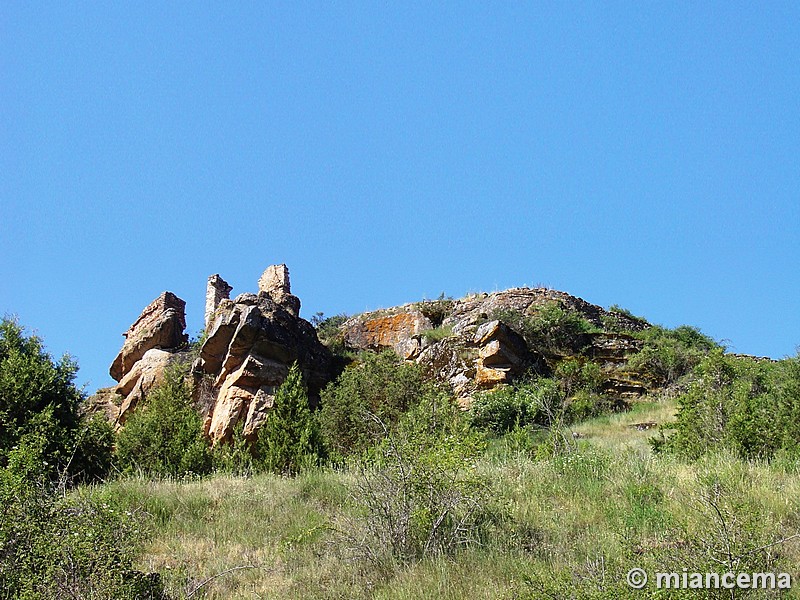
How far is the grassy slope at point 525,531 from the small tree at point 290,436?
14.9 feet

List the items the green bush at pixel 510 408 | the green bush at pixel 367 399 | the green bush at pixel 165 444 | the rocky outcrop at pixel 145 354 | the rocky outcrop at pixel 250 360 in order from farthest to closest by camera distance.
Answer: the rocky outcrop at pixel 145 354 → the rocky outcrop at pixel 250 360 → the green bush at pixel 510 408 → the green bush at pixel 367 399 → the green bush at pixel 165 444

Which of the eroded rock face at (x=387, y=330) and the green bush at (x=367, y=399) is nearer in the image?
the green bush at (x=367, y=399)

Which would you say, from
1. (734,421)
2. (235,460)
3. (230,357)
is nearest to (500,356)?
(230,357)

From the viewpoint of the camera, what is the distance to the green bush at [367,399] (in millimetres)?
18859

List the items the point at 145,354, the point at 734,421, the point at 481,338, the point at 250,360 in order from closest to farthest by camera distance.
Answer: the point at 734,421 < the point at 250,360 < the point at 481,338 < the point at 145,354

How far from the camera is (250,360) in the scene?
23547mm

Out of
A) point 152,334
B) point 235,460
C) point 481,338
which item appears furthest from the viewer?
point 152,334

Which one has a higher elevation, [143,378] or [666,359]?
[666,359]

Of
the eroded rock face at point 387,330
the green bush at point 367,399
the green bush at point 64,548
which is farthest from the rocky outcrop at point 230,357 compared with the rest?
the green bush at point 64,548

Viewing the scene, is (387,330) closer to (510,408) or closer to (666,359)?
(510,408)

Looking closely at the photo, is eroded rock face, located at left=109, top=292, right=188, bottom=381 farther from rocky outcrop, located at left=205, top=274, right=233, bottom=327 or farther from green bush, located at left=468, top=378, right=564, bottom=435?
green bush, located at left=468, top=378, right=564, bottom=435

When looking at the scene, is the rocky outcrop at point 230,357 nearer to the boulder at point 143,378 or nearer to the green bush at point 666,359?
the boulder at point 143,378

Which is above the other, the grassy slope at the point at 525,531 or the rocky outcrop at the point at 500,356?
the rocky outcrop at the point at 500,356

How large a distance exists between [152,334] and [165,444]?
12.7m
